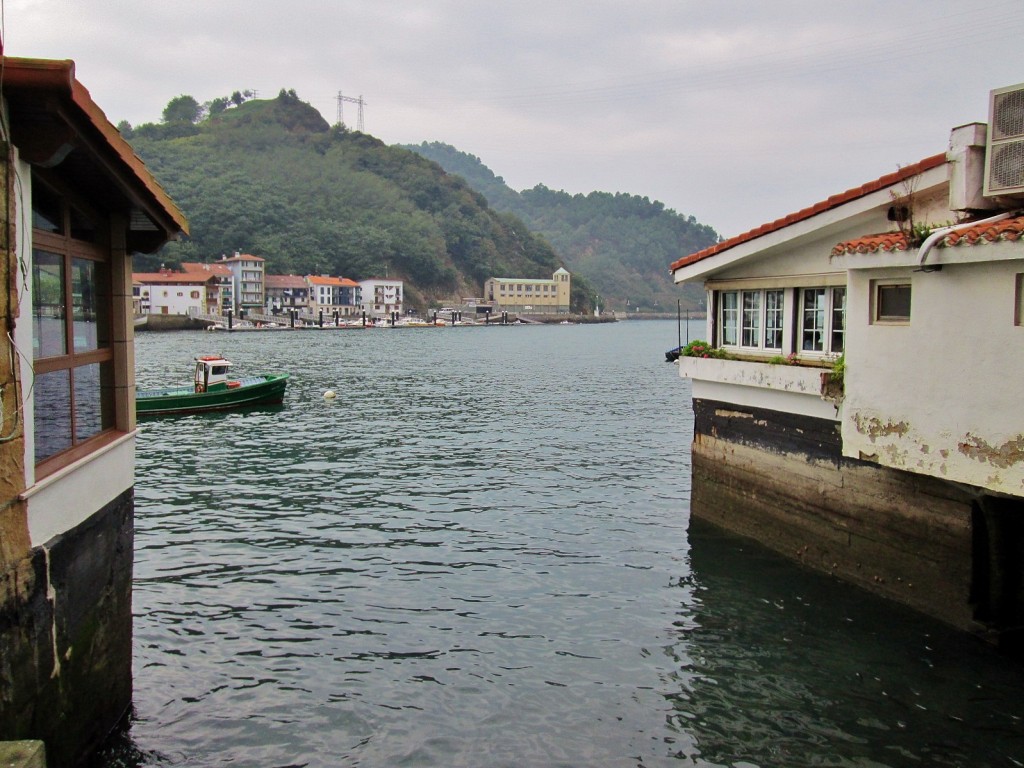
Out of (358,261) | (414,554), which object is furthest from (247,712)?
(358,261)

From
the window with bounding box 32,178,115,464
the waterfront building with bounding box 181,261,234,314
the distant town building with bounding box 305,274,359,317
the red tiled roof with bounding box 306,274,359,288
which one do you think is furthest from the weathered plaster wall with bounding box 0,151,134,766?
the red tiled roof with bounding box 306,274,359,288

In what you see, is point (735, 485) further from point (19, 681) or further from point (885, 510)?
point (19, 681)

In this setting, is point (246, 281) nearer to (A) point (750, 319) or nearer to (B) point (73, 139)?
(A) point (750, 319)

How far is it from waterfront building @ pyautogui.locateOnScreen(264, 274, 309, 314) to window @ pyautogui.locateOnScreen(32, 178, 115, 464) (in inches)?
5730

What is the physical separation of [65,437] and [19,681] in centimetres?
226

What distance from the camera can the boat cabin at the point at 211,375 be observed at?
37.3 m

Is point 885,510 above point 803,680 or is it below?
above

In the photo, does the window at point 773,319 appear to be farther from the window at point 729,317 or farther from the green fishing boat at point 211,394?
Result: the green fishing boat at point 211,394

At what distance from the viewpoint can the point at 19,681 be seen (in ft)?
19.8

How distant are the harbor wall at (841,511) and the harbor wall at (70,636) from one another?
9.78m

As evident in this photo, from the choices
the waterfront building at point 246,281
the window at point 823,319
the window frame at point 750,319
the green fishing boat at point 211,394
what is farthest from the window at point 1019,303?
the waterfront building at point 246,281

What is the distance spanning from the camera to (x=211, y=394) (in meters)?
36.3

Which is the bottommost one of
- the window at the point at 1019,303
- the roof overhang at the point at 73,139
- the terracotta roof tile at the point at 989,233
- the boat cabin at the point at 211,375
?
the boat cabin at the point at 211,375

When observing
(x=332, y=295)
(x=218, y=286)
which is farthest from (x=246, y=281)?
(x=332, y=295)
